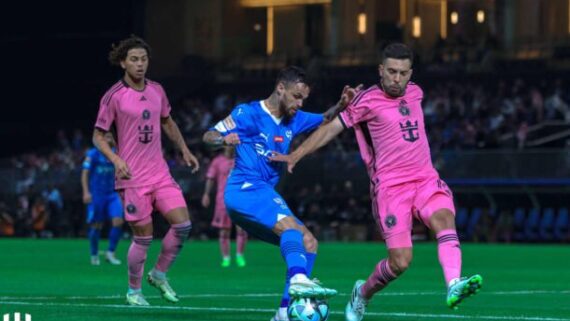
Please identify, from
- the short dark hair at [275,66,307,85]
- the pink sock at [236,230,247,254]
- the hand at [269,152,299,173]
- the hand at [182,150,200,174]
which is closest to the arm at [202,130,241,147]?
the hand at [269,152,299,173]

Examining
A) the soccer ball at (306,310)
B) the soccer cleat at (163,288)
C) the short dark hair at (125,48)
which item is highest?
the short dark hair at (125,48)

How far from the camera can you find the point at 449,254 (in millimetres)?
12539

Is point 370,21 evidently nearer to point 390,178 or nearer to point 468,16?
point 468,16

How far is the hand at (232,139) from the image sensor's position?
13117 millimetres

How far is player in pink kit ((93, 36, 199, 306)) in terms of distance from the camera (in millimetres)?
15328

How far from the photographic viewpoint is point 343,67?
164 ft

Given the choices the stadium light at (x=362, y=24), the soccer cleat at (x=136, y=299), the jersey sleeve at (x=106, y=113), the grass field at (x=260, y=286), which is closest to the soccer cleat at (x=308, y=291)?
the grass field at (x=260, y=286)

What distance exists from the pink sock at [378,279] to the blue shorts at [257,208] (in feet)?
2.58

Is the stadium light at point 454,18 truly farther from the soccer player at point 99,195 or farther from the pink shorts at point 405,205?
the pink shorts at point 405,205

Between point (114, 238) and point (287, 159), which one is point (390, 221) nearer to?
point (287, 159)

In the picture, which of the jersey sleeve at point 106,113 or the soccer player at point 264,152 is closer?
the soccer player at point 264,152

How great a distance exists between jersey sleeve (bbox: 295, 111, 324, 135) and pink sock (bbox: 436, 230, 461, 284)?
6.10ft

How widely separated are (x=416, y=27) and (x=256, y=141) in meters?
39.3

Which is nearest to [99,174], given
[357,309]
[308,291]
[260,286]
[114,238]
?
[114,238]
